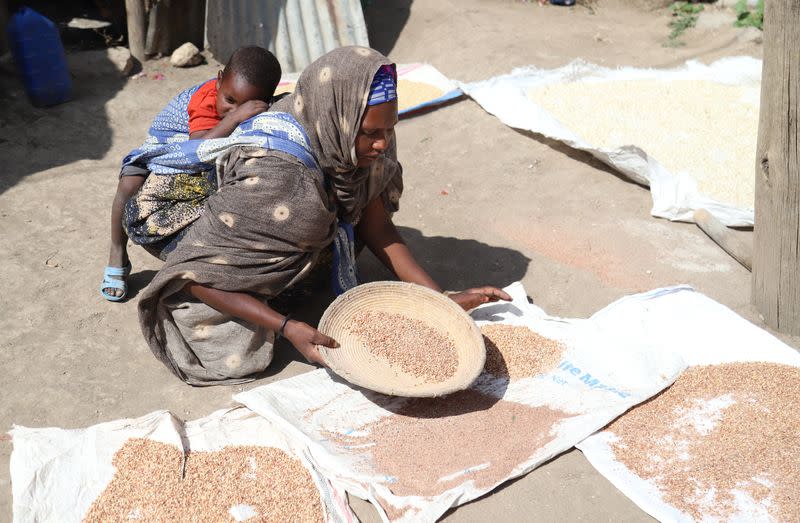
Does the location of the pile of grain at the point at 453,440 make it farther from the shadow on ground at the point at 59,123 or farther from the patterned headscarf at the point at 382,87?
the shadow on ground at the point at 59,123

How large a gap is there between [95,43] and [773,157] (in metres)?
5.11

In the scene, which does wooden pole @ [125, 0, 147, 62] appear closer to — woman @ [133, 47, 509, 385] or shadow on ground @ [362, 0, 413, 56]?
shadow on ground @ [362, 0, 413, 56]

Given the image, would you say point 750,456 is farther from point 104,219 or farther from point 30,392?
point 104,219

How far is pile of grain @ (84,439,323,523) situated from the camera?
241cm

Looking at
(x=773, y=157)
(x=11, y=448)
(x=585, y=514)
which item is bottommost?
(x=585, y=514)

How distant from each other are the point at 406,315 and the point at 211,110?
4.11ft

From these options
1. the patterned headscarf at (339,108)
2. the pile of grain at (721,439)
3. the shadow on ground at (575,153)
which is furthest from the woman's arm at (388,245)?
the shadow on ground at (575,153)

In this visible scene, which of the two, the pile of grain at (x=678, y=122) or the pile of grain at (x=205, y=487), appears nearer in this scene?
the pile of grain at (x=205, y=487)

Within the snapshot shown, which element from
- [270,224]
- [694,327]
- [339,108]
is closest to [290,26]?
[339,108]

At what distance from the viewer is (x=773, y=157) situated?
11.0ft

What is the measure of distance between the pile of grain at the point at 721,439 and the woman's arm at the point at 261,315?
1090 mm

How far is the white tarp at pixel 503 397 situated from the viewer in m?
2.51

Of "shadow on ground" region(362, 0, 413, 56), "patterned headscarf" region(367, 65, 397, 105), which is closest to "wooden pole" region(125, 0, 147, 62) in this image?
"shadow on ground" region(362, 0, 413, 56)

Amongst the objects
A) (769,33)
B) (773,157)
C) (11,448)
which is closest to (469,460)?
(11,448)
